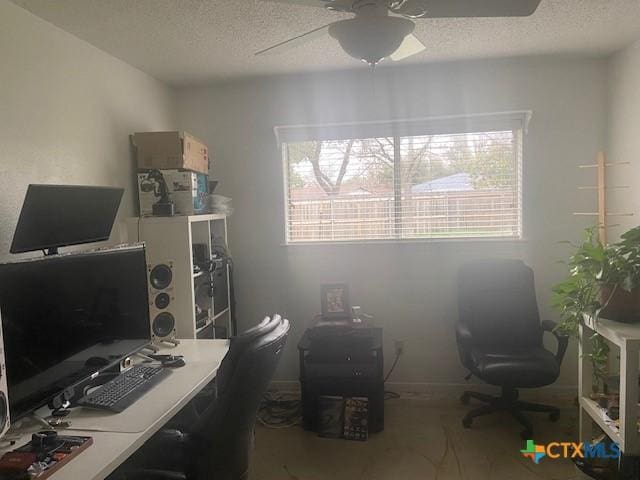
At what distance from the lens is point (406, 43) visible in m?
1.91

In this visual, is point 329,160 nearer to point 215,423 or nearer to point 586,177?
point 586,177

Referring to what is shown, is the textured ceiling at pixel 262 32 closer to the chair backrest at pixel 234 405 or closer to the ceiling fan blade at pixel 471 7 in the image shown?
the ceiling fan blade at pixel 471 7

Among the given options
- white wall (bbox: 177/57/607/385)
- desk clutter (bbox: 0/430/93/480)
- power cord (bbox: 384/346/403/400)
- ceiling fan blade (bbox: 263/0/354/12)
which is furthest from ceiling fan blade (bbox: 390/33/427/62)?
power cord (bbox: 384/346/403/400)

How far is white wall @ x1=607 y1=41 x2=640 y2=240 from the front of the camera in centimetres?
273

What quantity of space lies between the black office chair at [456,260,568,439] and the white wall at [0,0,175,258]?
2303mm

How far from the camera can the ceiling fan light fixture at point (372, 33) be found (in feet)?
4.83

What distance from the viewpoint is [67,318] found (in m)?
1.79

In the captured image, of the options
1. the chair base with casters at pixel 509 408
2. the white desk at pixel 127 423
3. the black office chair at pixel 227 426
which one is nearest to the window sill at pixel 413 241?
the chair base with casters at pixel 509 408

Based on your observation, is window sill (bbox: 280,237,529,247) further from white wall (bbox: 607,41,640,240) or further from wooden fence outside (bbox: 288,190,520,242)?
white wall (bbox: 607,41,640,240)

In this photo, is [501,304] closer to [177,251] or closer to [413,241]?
[413,241]

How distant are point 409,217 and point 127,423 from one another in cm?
236

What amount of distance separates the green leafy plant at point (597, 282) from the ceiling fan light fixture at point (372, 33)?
1302 millimetres

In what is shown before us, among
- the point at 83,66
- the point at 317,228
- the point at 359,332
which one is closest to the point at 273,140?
the point at 317,228

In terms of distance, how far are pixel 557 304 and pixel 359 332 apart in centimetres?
121
